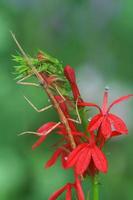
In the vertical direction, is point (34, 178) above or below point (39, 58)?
below

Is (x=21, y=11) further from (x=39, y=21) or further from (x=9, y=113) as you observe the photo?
(x=9, y=113)

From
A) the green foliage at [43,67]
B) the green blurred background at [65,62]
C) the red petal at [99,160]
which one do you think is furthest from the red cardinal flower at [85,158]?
the green blurred background at [65,62]

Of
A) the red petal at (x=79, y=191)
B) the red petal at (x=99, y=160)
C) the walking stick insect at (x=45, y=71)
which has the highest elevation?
the walking stick insect at (x=45, y=71)

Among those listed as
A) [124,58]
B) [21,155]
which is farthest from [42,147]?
[124,58]

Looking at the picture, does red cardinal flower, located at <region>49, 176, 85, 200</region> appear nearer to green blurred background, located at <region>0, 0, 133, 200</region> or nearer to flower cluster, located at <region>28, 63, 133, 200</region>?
flower cluster, located at <region>28, 63, 133, 200</region>

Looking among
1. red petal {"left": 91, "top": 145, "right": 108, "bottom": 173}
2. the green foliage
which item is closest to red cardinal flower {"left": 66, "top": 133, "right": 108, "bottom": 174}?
red petal {"left": 91, "top": 145, "right": 108, "bottom": 173}

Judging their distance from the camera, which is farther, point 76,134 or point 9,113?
point 9,113

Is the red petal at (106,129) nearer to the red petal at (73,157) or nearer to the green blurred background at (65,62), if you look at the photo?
the red petal at (73,157)
